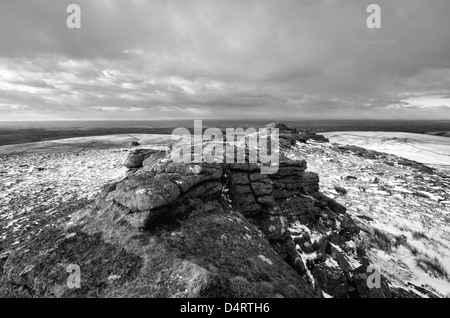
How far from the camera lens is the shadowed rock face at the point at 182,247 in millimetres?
6034

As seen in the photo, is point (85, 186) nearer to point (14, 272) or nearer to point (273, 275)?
point (14, 272)

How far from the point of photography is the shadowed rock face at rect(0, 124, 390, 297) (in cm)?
603

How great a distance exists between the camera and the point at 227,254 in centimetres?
741

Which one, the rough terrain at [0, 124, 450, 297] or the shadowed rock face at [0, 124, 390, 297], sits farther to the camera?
the rough terrain at [0, 124, 450, 297]

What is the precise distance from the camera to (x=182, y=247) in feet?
23.7

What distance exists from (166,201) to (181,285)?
9.97 feet

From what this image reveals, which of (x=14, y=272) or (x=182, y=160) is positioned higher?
(x=182, y=160)

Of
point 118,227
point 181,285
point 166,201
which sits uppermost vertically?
point 166,201

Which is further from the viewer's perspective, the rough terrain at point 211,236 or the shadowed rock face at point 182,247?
the rough terrain at point 211,236

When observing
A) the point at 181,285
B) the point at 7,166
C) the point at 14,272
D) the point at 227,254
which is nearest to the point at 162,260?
the point at 181,285

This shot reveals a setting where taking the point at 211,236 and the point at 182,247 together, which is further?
the point at 211,236
